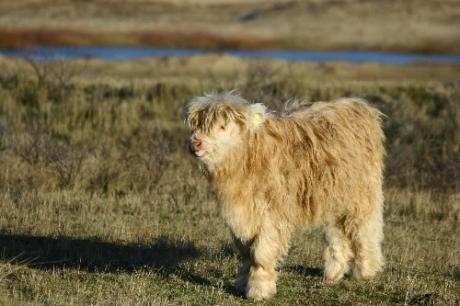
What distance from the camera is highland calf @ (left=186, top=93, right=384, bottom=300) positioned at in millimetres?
9172

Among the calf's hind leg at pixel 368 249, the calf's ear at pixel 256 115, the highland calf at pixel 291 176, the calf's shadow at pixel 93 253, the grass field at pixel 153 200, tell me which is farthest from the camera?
the calf's shadow at pixel 93 253

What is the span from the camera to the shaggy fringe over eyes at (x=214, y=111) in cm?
897

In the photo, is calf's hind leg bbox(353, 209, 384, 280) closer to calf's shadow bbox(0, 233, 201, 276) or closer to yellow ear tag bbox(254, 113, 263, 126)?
yellow ear tag bbox(254, 113, 263, 126)

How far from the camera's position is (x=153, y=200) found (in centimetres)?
1505

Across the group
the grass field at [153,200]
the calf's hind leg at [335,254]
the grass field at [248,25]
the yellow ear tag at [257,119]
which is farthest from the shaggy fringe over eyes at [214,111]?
the grass field at [248,25]

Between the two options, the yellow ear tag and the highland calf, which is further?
the yellow ear tag

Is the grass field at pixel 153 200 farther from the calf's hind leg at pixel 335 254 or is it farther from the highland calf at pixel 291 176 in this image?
the highland calf at pixel 291 176

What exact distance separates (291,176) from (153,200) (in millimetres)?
5763

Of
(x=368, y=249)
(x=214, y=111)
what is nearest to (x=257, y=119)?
(x=214, y=111)

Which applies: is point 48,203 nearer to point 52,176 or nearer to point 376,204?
point 52,176

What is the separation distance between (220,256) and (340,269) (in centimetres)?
169

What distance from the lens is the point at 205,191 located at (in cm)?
1608

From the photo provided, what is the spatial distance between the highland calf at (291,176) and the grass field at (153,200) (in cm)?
42

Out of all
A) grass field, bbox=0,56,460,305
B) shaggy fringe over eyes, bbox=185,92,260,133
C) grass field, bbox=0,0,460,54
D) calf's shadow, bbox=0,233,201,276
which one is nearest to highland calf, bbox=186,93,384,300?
shaggy fringe over eyes, bbox=185,92,260,133
